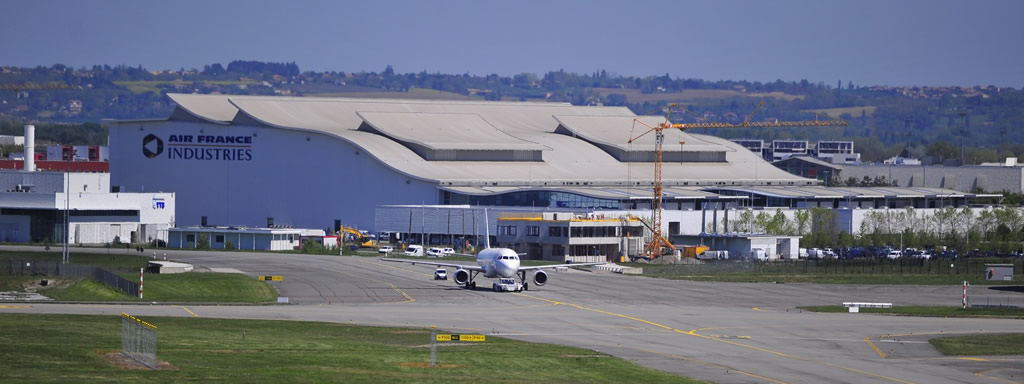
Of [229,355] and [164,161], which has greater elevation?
[164,161]

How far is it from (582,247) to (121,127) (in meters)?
69.7

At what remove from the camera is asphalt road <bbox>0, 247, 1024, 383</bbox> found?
2180 inches

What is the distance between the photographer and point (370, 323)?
66.9 meters

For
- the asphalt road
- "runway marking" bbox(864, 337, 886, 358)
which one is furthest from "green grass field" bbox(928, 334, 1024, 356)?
"runway marking" bbox(864, 337, 886, 358)

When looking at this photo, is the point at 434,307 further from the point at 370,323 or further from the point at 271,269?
the point at 271,269

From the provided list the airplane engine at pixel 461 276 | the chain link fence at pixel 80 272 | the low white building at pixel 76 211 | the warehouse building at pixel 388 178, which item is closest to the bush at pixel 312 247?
the warehouse building at pixel 388 178

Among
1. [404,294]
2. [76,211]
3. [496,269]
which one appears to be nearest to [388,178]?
[76,211]

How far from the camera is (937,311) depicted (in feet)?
264

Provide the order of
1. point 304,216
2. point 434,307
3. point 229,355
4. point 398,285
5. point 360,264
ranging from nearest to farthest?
1. point 229,355
2. point 434,307
3. point 398,285
4. point 360,264
5. point 304,216

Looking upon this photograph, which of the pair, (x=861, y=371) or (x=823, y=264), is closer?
(x=861, y=371)

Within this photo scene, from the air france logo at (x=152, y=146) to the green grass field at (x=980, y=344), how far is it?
117445 mm

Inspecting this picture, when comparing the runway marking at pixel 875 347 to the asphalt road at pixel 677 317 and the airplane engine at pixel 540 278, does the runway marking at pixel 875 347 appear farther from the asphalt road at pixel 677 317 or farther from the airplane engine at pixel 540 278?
the airplane engine at pixel 540 278

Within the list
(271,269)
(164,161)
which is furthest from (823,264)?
(164,161)

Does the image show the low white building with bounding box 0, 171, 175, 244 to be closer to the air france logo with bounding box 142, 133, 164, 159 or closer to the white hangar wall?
the white hangar wall
